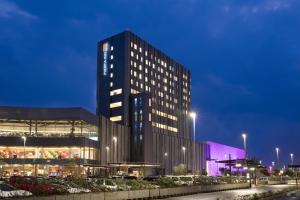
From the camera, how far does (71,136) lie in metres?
113

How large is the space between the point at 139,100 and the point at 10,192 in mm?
133026

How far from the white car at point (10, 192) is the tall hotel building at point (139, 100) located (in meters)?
117

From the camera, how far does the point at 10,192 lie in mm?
26781

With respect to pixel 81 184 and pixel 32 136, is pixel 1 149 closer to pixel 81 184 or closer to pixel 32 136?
pixel 32 136

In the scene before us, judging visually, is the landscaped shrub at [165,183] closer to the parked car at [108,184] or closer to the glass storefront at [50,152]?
the parked car at [108,184]

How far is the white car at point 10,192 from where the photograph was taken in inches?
1037

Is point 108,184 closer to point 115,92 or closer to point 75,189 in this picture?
point 75,189

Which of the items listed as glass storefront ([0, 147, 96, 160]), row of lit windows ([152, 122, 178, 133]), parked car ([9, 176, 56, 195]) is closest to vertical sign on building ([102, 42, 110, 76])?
row of lit windows ([152, 122, 178, 133])

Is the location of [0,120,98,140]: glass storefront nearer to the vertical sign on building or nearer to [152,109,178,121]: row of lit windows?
the vertical sign on building

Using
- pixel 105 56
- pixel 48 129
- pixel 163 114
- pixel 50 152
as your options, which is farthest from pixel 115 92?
pixel 50 152

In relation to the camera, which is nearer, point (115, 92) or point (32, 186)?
point (32, 186)

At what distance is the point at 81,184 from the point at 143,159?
10959cm

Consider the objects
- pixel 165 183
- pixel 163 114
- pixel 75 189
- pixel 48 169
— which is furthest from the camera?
pixel 163 114

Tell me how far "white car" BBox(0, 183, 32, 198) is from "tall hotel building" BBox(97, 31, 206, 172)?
384ft
